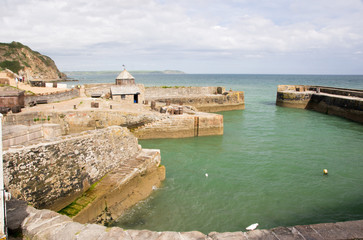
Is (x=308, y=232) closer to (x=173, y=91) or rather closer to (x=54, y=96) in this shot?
(x=54, y=96)

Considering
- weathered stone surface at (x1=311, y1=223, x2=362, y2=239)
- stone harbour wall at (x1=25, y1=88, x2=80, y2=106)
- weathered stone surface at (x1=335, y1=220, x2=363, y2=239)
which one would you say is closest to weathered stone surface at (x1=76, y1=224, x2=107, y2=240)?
weathered stone surface at (x1=311, y1=223, x2=362, y2=239)

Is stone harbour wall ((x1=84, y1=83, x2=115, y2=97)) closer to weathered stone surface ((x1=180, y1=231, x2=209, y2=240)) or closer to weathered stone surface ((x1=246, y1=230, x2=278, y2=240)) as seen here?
weathered stone surface ((x1=180, y1=231, x2=209, y2=240))

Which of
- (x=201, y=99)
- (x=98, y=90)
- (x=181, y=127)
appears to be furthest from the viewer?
(x=201, y=99)

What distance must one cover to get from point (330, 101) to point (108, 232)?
33422 mm

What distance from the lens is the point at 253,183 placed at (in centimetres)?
1109

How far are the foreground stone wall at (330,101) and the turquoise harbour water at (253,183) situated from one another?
829cm

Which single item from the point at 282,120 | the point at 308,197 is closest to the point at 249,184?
the point at 308,197

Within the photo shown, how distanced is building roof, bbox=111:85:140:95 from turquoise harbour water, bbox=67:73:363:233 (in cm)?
1052

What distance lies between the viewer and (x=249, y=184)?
36.0 feet

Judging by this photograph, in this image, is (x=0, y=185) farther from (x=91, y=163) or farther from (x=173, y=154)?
(x=173, y=154)

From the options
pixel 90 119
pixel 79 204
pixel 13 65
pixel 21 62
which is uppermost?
pixel 21 62

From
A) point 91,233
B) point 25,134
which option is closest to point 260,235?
point 91,233

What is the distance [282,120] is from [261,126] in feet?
14.6

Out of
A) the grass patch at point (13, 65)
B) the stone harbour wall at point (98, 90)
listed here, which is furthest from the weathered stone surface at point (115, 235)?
the grass patch at point (13, 65)
